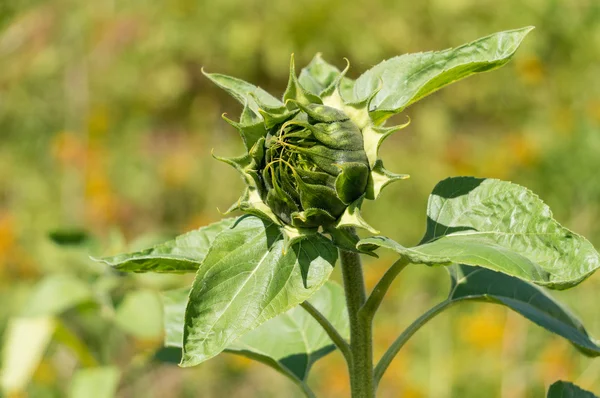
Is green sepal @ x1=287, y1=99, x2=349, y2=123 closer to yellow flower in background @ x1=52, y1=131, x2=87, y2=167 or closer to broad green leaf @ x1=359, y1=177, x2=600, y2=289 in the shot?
broad green leaf @ x1=359, y1=177, x2=600, y2=289

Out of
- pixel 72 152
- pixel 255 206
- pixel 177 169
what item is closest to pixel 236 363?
pixel 72 152

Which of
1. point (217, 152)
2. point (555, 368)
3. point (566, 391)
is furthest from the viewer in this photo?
point (217, 152)

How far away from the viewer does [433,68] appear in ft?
1.91

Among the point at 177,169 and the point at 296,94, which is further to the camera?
the point at 177,169

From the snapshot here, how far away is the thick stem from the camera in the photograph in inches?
23.3

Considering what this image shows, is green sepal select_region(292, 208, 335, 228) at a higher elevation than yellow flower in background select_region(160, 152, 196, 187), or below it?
higher

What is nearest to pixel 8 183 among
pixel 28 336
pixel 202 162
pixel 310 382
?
pixel 202 162

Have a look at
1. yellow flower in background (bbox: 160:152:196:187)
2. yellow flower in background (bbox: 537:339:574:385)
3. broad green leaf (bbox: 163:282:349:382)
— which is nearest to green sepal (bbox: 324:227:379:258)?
broad green leaf (bbox: 163:282:349:382)

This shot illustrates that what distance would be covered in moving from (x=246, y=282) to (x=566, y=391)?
0.30m

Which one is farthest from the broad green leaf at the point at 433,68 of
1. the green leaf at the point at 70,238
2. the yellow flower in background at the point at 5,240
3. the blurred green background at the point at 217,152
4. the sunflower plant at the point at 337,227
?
the yellow flower in background at the point at 5,240

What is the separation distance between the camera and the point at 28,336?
3.96 feet

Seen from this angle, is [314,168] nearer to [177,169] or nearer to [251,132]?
[251,132]

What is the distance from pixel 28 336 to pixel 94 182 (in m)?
1.47

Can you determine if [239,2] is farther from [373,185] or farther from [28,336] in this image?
[373,185]
